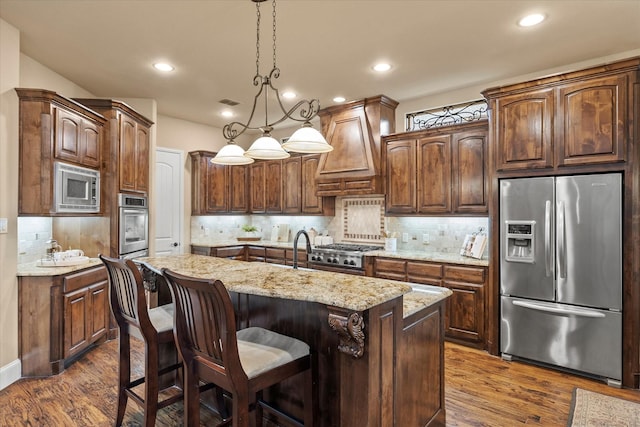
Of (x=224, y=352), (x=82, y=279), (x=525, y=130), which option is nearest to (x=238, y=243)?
(x=82, y=279)

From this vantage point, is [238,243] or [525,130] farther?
[238,243]

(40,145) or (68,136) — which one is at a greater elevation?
(68,136)

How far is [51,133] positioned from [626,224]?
495cm

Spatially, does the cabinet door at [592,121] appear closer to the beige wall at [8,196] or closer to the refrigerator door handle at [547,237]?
the refrigerator door handle at [547,237]

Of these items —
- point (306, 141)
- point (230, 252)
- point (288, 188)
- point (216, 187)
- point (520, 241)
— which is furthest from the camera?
point (216, 187)

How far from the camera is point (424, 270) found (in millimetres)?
4066

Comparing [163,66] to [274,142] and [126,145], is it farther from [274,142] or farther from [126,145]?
[274,142]

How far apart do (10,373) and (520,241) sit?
459 centimetres

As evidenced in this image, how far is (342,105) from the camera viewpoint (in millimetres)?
5000

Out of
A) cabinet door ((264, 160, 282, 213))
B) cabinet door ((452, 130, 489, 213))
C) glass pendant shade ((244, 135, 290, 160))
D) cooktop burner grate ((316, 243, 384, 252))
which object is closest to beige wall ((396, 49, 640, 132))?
cabinet door ((452, 130, 489, 213))

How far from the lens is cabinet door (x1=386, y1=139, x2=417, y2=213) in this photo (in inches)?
177

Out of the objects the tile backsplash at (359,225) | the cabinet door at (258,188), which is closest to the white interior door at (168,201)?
the tile backsplash at (359,225)

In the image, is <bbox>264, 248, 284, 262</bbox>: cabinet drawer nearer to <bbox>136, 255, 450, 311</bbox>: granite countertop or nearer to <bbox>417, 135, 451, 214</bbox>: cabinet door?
<bbox>417, 135, 451, 214</bbox>: cabinet door

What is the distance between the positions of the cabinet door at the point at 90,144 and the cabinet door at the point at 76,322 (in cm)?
133
